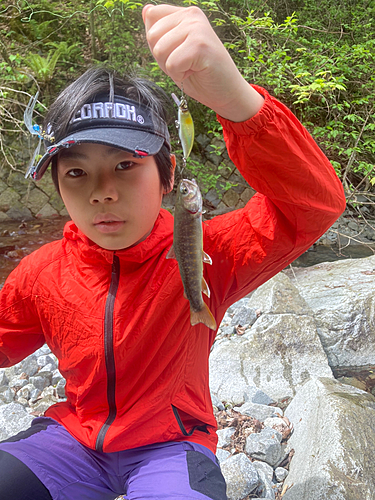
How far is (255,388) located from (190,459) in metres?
2.11

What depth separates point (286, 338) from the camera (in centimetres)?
416

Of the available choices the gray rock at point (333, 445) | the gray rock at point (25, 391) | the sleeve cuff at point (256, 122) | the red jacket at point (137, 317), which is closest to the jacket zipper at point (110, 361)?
the red jacket at point (137, 317)

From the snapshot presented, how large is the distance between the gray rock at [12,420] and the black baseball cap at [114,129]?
93.4 inches

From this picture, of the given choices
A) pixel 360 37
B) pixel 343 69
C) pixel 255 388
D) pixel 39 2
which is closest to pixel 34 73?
pixel 39 2

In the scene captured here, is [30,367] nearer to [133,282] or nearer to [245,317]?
[245,317]

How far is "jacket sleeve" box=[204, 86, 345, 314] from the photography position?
144cm

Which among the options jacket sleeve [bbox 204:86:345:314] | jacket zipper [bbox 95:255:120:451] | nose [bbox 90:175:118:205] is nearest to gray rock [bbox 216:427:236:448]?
jacket zipper [bbox 95:255:120:451]

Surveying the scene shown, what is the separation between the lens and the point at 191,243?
4.61ft

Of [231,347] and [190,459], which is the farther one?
[231,347]

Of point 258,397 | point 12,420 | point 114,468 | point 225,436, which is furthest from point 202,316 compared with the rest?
point 12,420

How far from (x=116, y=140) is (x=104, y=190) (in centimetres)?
20

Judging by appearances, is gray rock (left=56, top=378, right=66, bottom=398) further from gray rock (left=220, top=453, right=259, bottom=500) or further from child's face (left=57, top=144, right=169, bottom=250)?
child's face (left=57, top=144, right=169, bottom=250)

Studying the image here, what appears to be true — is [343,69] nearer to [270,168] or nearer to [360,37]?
[360,37]

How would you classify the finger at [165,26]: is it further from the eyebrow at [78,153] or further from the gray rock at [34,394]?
the gray rock at [34,394]
